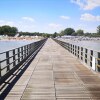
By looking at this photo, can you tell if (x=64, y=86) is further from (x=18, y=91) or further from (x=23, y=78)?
(x=23, y=78)

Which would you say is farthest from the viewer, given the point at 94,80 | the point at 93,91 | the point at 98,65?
the point at 98,65

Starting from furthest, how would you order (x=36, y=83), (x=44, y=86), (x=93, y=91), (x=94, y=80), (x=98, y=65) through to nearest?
(x=98, y=65) < (x=94, y=80) < (x=36, y=83) < (x=44, y=86) < (x=93, y=91)

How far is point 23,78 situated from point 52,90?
129 inches

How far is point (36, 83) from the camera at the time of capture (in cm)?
1179

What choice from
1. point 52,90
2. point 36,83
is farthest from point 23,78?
point 52,90

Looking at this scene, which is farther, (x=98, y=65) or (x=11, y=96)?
(x=98, y=65)

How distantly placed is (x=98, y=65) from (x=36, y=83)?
14.0 ft

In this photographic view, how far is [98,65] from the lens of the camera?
47.1 feet

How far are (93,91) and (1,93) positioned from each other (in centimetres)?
356

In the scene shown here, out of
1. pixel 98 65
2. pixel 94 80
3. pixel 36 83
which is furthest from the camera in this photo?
pixel 98 65

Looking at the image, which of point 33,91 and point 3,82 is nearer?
point 33,91

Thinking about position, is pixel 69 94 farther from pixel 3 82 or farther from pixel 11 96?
pixel 3 82

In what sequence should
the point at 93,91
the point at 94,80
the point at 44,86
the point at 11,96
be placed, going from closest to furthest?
the point at 11,96
the point at 93,91
the point at 44,86
the point at 94,80

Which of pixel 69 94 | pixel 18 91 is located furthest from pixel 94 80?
pixel 18 91
